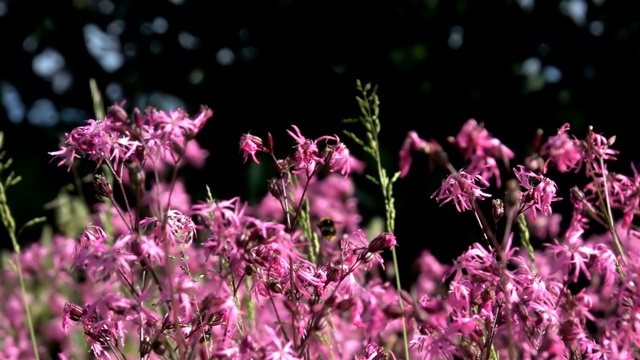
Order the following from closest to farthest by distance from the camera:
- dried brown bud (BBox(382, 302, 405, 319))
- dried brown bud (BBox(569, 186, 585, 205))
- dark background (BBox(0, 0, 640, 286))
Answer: dried brown bud (BBox(382, 302, 405, 319))
dried brown bud (BBox(569, 186, 585, 205))
dark background (BBox(0, 0, 640, 286))

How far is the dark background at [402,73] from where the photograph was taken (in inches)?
174

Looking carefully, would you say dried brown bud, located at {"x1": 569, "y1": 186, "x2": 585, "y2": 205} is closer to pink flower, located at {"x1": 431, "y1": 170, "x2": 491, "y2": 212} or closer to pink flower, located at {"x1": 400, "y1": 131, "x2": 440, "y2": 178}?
pink flower, located at {"x1": 431, "y1": 170, "x2": 491, "y2": 212}

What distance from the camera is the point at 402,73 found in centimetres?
446

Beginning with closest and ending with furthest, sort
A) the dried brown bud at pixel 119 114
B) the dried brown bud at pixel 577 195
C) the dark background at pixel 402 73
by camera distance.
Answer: the dried brown bud at pixel 119 114, the dried brown bud at pixel 577 195, the dark background at pixel 402 73

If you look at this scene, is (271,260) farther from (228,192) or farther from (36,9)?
(36,9)

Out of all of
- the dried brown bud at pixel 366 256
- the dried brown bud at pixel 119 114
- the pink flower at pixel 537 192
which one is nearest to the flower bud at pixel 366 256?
the dried brown bud at pixel 366 256

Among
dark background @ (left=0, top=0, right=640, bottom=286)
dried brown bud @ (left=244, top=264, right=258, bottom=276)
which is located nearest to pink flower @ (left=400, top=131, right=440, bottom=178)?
dried brown bud @ (left=244, top=264, right=258, bottom=276)

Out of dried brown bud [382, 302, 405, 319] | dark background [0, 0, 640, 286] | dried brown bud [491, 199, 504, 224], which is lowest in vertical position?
dark background [0, 0, 640, 286]

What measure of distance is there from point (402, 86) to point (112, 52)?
6.00ft

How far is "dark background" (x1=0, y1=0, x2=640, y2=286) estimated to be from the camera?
4.42 meters

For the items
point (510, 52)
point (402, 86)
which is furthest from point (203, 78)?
point (510, 52)

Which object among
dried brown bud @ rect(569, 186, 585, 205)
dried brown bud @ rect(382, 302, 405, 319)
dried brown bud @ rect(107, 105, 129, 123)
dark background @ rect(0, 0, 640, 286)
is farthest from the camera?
dark background @ rect(0, 0, 640, 286)

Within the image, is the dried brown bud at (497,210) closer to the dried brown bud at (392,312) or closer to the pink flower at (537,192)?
the pink flower at (537,192)

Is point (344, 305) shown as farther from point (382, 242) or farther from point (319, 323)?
point (382, 242)
